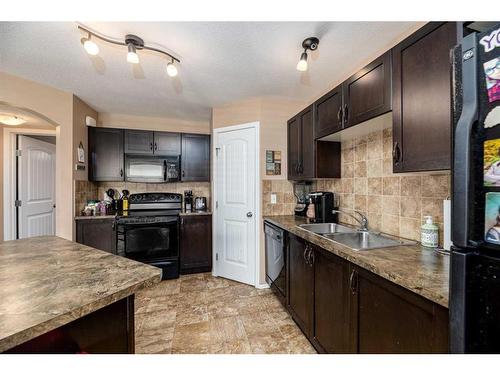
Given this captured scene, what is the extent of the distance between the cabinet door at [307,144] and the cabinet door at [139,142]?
2.34 m

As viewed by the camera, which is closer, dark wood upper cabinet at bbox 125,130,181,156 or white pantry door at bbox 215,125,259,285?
white pantry door at bbox 215,125,259,285

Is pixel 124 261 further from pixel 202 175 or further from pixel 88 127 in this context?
pixel 88 127

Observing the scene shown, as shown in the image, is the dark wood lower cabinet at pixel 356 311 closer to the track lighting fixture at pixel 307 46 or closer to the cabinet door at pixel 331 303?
the cabinet door at pixel 331 303

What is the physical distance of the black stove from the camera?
301 cm

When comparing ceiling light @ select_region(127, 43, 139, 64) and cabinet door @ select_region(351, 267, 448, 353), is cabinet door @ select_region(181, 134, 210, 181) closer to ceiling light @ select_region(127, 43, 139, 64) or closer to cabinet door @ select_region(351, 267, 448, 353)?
ceiling light @ select_region(127, 43, 139, 64)

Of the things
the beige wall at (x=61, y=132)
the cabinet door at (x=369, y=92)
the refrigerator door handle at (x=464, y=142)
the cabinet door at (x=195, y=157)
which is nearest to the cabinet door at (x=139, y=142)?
the cabinet door at (x=195, y=157)

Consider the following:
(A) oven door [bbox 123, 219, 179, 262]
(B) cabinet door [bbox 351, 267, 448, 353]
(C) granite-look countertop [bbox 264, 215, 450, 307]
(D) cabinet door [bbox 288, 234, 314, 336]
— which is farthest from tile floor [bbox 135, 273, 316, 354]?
(C) granite-look countertop [bbox 264, 215, 450, 307]

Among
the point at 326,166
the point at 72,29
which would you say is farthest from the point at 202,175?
the point at 72,29

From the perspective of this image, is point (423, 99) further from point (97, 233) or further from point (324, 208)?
point (97, 233)

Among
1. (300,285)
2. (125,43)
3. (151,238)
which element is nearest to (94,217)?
(151,238)

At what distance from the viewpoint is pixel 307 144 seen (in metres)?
2.41

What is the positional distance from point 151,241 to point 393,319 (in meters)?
2.93

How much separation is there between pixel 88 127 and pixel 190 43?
7.68ft

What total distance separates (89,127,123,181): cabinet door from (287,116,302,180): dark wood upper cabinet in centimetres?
253
